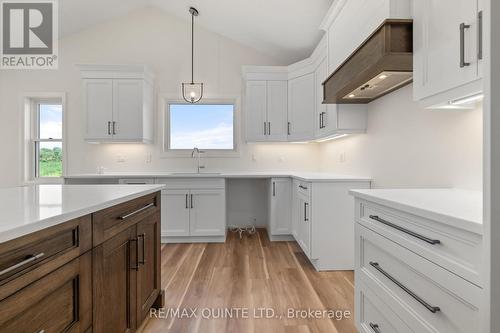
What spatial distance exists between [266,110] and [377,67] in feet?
7.52

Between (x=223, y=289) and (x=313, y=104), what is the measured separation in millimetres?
2506

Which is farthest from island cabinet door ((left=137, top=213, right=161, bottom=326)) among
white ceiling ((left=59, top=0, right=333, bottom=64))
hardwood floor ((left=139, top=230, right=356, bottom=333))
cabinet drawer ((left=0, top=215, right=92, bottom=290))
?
white ceiling ((left=59, top=0, right=333, bottom=64))

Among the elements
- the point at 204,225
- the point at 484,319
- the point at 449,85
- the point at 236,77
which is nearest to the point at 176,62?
the point at 236,77

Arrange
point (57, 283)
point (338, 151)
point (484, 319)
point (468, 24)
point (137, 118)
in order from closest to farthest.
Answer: point (484, 319)
point (57, 283)
point (468, 24)
point (338, 151)
point (137, 118)

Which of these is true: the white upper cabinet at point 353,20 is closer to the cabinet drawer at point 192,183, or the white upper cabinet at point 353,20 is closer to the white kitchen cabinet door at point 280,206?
the white kitchen cabinet door at point 280,206

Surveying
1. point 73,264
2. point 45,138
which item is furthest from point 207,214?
point 45,138

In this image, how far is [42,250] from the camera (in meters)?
0.79

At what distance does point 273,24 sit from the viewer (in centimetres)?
354

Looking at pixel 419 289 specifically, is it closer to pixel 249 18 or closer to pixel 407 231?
pixel 407 231

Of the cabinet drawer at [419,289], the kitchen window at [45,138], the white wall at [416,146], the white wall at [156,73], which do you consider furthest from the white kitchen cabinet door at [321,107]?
the kitchen window at [45,138]

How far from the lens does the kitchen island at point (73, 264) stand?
2.28 feet

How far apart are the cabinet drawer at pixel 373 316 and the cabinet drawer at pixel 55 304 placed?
50.5 inches

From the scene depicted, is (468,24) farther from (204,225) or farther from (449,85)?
(204,225)

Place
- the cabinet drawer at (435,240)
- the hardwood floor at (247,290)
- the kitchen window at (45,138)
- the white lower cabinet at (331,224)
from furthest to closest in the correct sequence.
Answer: the kitchen window at (45,138) → the white lower cabinet at (331,224) → the hardwood floor at (247,290) → the cabinet drawer at (435,240)
